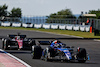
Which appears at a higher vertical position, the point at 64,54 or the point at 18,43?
the point at 64,54

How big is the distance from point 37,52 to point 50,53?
1.17 metres

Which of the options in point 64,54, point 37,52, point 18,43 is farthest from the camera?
point 18,43

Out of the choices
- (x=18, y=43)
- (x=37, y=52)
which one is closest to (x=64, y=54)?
(x=37, y=52)

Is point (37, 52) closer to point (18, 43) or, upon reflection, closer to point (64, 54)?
point (64, 54)

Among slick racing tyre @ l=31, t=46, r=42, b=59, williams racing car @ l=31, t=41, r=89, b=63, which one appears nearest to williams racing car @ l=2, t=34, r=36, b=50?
slick racing tyre @ l=31, t=46, r=42, b=59

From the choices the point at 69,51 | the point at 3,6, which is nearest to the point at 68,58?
the point at 69,51

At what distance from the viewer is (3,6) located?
12562cm

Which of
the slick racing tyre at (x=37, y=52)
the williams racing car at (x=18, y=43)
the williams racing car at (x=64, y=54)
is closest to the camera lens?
the williams racing car at (x=64, y=54)

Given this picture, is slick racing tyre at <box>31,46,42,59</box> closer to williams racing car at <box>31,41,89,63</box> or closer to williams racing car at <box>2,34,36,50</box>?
williams racing car at <box>31,41,89,63</box>

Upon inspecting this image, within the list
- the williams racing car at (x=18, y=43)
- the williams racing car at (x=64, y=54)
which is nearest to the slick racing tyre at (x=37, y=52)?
the williams racing car at (x=64, y=54)

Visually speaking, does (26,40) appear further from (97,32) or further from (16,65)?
(97,32)

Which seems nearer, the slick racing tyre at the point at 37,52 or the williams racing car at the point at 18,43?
the slick racing tyre at the point at 37,52

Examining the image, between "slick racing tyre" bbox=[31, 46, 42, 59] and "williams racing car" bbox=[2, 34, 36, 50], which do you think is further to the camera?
"williams racing car" bbox=[2, 34, 36, 50]

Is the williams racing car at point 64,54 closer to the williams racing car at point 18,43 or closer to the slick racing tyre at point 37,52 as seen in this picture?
the slick racing tyre at point 37,52
